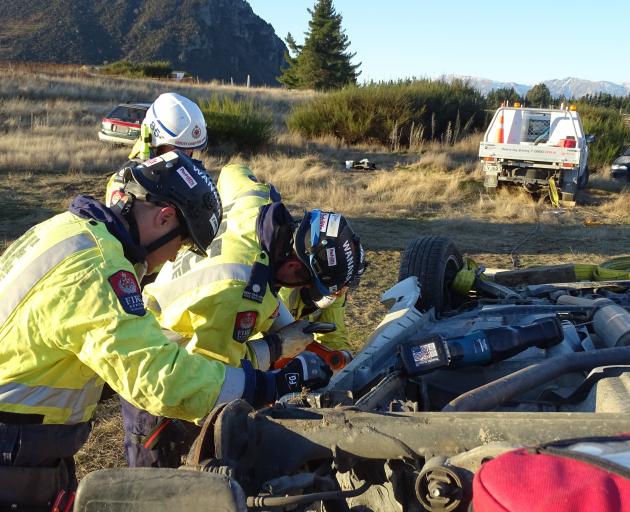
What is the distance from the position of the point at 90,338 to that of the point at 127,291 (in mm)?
172

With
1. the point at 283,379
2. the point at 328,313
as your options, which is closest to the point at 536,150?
the point at 328,313

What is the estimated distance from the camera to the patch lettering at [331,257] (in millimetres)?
3043

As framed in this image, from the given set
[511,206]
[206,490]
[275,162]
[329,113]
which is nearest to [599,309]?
[206,490]

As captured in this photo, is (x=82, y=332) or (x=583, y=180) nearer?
(x=82, y=332)

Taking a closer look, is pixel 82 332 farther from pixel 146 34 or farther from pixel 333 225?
pixel 146 34

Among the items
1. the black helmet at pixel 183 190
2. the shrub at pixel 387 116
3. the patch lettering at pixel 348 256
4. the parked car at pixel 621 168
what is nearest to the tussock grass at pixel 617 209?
the parked car at pixel 621 168

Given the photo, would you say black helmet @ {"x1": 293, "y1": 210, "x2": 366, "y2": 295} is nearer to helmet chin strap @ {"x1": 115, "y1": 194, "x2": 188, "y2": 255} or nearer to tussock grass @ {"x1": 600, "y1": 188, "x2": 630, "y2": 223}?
helmet chin strap @ {"x1": 115, "y1": 194, "x2": 188, "y2": 255}

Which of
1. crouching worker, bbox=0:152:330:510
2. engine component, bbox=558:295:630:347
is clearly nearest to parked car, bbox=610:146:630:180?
engine component, bbox=558:295:630:347

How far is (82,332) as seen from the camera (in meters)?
1.94

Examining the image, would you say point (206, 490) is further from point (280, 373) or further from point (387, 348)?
point (387, 348)

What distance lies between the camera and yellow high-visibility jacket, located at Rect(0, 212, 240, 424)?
6.36ft

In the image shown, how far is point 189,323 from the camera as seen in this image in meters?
2.94

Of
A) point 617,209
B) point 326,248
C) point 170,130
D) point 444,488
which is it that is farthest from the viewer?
point 617,209

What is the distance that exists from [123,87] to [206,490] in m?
29.6
